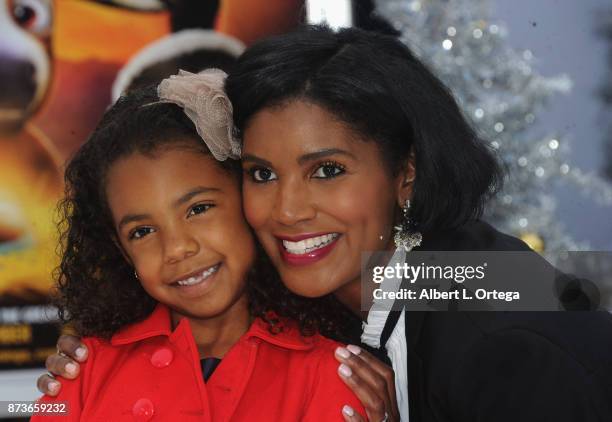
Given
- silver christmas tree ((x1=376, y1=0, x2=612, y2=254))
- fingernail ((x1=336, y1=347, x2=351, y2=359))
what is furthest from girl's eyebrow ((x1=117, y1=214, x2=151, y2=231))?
silver christmas tree ((x1=376, y1=0, x2=612, y2=254))

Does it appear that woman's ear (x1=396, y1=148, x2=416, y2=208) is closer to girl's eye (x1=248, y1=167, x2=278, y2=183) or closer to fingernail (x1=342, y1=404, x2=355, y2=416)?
girl's eye (x1=248, y1=167, x2=278, y2=183)

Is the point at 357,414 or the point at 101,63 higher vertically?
the point at 101,63

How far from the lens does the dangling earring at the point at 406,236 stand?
169 cm

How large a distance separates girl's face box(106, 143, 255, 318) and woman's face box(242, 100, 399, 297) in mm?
67

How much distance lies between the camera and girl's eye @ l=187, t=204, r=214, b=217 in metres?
1.53

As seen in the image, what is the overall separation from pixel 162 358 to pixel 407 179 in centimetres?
67

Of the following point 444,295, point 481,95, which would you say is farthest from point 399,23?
point 444,295

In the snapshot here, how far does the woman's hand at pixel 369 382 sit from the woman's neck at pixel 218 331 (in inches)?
10.2

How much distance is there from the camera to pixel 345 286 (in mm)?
1773

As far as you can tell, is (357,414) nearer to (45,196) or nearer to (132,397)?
(132,397)

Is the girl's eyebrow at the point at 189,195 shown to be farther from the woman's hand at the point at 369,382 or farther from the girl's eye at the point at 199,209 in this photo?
the woman's hand at the point at 369,382

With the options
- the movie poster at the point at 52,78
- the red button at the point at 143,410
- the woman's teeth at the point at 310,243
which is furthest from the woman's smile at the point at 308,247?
the movie poster at the point at 52,78

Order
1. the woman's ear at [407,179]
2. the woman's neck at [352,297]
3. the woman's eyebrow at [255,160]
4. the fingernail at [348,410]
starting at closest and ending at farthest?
the fingernail at [348,410]
the woman's eyebrow at [255,160]
the woman's ear at [407,179]
the woman's neck at [352,297]

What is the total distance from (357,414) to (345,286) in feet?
1.31
